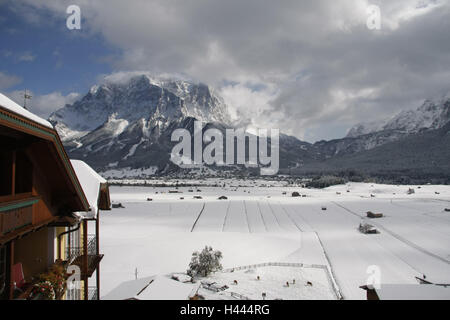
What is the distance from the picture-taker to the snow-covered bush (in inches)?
1016

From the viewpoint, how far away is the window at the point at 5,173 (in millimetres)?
7289

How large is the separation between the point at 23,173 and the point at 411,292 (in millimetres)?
12104

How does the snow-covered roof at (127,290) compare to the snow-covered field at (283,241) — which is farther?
the snow-covered field at (283,241)

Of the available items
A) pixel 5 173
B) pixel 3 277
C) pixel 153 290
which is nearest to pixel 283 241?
pixel 153 290

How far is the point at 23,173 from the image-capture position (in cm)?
830

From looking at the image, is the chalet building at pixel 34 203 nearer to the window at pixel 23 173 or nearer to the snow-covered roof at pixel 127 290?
the window at pixel 23 173

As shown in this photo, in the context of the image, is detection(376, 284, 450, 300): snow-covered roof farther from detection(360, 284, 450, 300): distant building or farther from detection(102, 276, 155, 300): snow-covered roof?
detection(102, 276, 155, 300): snow-covered roof

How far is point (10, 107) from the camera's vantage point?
593 cm

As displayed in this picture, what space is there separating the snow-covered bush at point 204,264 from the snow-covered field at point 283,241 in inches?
97.3

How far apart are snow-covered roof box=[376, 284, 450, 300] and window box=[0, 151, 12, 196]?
10.9 metres

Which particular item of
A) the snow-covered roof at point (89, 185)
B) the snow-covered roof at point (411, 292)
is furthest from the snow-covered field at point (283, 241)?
the snow-covered roof at point (89, 185)
